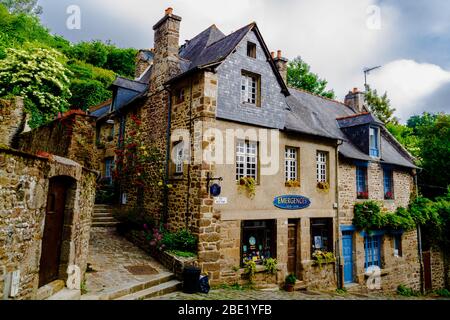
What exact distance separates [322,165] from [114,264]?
8755 mm

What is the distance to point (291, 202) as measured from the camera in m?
11.7

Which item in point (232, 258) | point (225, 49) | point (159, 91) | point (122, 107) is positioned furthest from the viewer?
point (122, 107)

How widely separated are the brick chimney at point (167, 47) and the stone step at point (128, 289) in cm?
701

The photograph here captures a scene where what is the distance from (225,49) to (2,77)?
12.8 metres

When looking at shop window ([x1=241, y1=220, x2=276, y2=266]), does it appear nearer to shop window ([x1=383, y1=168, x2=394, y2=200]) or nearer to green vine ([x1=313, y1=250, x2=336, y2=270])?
green vine ([x1=313, y1=250, x2=336, y2=270])

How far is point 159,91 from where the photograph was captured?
40.8 ft

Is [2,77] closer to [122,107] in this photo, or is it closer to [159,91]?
[122,107]

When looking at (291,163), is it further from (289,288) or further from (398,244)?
(398,244)

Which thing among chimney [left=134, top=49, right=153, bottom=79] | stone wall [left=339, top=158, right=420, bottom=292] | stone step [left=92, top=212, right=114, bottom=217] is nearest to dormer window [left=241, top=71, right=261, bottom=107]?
stone wall [left=339, top=158, right=420, bottom=292]

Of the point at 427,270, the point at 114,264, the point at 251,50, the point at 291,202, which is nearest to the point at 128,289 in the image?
the point at 114,264

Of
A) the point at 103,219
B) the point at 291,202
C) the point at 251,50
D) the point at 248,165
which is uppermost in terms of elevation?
the point at 251,50

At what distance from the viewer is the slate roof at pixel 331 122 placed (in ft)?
42.8

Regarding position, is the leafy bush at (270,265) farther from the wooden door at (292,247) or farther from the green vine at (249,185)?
the green vine at (249,185)
